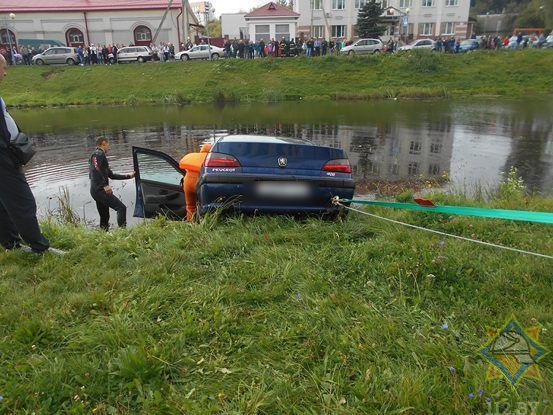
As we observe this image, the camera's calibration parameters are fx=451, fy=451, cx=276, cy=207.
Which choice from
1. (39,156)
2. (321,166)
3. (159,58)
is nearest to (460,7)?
(159,58)

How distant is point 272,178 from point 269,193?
18 centimetres

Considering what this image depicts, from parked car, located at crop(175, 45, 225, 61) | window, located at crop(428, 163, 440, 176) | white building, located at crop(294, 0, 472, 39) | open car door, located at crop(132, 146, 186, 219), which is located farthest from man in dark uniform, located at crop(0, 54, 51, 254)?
white building, located at crop(294, 0, 472, 39)

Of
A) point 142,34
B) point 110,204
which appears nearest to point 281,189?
point 110,204

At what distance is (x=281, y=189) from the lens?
17.1 ft

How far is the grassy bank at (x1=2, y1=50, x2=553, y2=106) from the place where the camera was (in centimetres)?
2867

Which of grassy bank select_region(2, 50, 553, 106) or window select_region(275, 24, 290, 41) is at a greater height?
window select_region(275, 24, 290, 41)

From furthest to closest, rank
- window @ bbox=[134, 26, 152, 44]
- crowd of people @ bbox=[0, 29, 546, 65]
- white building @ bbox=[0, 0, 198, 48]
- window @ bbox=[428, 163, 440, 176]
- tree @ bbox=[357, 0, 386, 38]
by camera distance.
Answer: window @ bbox=[134, 26, 152, 44] < tree @ bbox=[357, 0, 386, 38] < white building @ bbox=[0, 0, 198, 48] < crowd of people @ bbox=[0, 29, 546, 65] < window @ bbox=[428, 163, 440, 176]

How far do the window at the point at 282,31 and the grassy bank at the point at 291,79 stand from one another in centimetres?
1776

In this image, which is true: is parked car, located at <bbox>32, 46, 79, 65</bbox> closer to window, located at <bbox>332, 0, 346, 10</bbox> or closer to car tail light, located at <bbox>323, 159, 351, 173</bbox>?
window, located at <bbox>332, 0, 346, 10</bbox>

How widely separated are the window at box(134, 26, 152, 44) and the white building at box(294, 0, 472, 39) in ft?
61.1

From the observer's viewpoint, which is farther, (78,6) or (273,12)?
(273,12)

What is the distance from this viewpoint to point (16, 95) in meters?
29.8

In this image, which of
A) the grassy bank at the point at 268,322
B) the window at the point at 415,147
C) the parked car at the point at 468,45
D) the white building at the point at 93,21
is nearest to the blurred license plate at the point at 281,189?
the grassy bank at the point at 268,322

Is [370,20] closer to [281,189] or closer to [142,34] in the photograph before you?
[142,34]
